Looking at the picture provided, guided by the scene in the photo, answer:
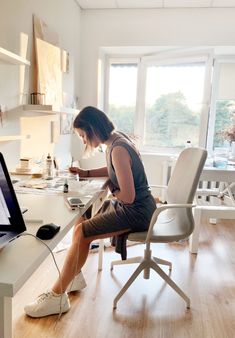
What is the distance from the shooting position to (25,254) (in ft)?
2.95

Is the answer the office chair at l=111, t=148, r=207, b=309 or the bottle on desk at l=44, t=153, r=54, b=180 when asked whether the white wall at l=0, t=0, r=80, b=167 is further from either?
the office chair at l=111, t=148, r=207, b=309

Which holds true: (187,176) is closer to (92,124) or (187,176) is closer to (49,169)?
(92,124)

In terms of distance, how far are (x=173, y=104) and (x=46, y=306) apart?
2.99 metres

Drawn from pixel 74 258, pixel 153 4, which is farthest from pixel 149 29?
pixel 74 258

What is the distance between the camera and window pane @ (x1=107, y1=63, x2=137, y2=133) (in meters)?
4.04

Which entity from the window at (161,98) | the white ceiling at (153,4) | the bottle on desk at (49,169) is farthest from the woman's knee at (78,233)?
the white ceiling at (153,4)

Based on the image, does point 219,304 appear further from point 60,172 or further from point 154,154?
point 154,154

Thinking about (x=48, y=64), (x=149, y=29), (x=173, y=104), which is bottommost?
(x=173, y=104)

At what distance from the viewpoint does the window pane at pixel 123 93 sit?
4043 millimetres

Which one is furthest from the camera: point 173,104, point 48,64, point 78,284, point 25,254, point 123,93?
point 123,93

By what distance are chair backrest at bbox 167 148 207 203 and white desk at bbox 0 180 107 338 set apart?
0.73m

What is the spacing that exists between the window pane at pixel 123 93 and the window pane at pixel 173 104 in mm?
212

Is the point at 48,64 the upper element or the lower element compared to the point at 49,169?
upper

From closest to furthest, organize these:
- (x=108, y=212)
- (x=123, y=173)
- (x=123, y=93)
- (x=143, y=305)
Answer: (x=123, y=173)
(x=108, y=212)
(x=143, y=305)
(x=123, y=93)
